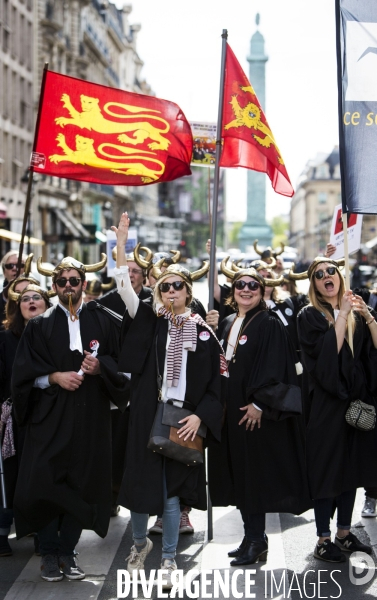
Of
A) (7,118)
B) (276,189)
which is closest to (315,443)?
(276,189)

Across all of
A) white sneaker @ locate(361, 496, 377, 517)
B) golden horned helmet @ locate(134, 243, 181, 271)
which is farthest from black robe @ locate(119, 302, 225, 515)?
golden horned helmet @ locate(134, 243, 181, 271)

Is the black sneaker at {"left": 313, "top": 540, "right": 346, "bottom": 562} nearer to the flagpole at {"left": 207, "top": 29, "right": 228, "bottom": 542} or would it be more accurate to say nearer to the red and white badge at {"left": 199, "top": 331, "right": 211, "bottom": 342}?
the flagpole at {"left": 207, "top": 29, "right": 228, "bottom": 542}

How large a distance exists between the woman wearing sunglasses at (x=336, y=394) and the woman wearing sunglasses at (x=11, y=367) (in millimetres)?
1851

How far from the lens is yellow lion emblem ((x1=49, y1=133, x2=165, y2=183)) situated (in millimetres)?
7848

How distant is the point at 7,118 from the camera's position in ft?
127

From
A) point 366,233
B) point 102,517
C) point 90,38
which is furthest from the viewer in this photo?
point 366,233

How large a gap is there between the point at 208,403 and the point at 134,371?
49 centimetres

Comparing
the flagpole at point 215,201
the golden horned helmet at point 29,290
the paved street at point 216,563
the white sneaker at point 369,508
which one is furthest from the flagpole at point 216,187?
the white sneaker at point 369,508

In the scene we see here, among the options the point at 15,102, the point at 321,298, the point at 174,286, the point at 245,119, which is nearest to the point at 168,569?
the point at 174,286

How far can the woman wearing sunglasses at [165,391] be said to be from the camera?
587cm

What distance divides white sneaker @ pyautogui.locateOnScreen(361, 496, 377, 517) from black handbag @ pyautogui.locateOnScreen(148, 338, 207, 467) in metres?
2.25

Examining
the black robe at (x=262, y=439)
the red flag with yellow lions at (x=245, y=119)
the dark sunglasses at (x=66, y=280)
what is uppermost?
the red flag with yellow lions at (x=245, y=119)

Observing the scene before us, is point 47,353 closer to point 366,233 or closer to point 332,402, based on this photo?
point 332,402

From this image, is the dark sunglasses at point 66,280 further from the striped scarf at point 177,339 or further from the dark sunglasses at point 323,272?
the dark sunglasses at point 323,272
